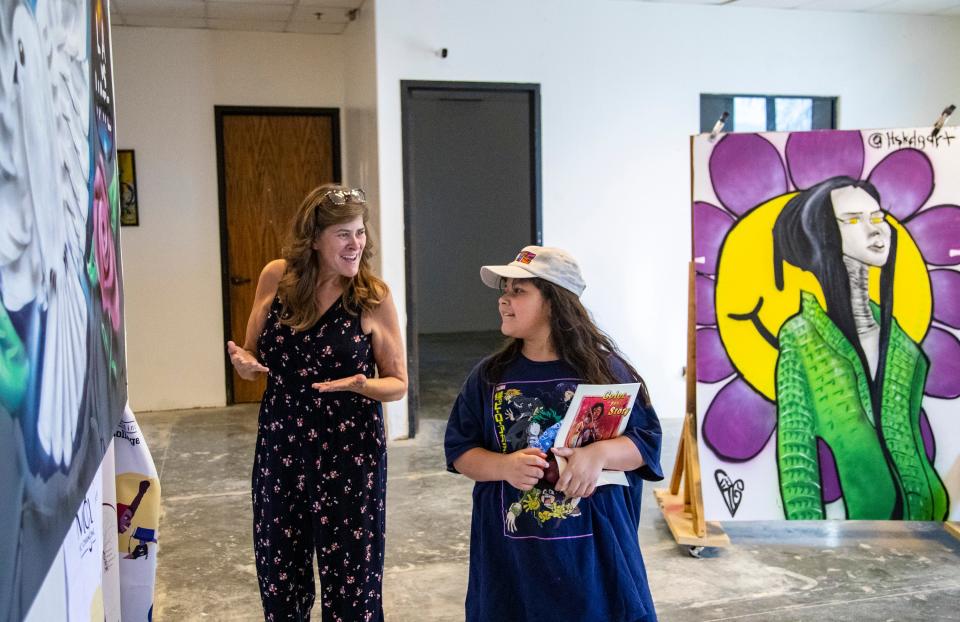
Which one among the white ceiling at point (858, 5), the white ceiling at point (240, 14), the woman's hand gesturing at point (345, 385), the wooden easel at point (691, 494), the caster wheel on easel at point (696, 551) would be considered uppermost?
the white ceiling at point (240, 14)

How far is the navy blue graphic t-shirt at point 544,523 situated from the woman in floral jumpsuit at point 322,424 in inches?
18.3

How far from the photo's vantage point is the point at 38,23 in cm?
84

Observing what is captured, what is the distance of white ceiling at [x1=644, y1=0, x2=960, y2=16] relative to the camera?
19.9 ft

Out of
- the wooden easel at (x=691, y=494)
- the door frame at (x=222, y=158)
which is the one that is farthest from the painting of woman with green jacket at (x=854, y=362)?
the door frame at (x=222, y=158)

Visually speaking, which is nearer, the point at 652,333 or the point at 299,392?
the point at 299,392

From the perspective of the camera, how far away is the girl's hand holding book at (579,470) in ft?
6.20

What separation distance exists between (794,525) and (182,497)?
3041 mm

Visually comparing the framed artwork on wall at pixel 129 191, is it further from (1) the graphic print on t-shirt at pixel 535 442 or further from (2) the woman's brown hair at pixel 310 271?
(1) the graphic print on t-shirt at pixel 535 442

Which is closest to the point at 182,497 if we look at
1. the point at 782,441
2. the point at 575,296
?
the point at 782,441

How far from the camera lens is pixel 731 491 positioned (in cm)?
396

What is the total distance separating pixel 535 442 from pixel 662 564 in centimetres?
203

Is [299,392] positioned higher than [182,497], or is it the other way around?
[299,392]

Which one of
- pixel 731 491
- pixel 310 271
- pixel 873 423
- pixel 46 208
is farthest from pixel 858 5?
pixel 46 208

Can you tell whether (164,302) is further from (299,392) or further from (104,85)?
(104,85)
